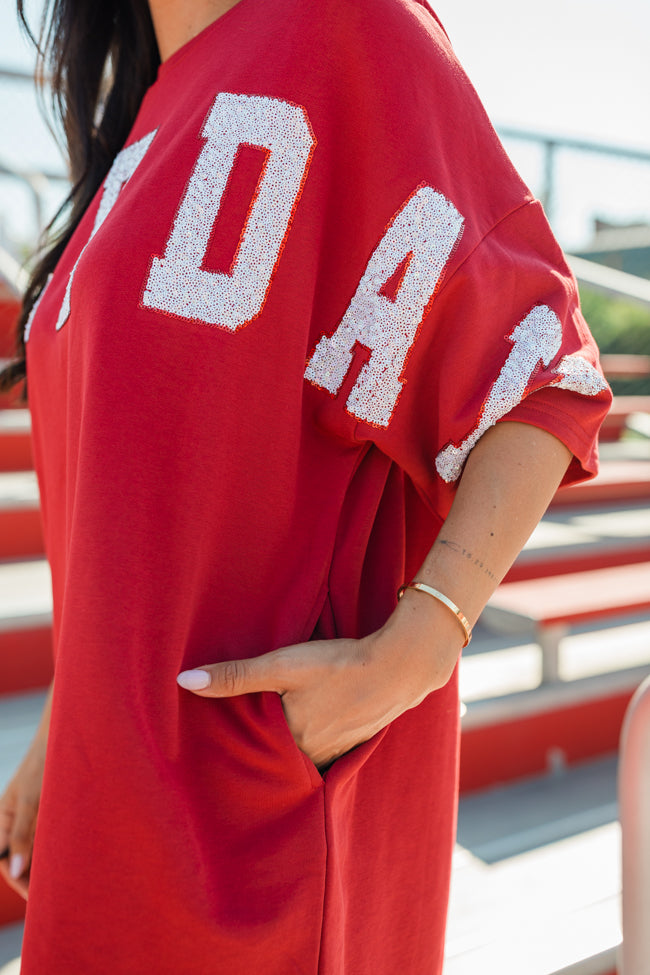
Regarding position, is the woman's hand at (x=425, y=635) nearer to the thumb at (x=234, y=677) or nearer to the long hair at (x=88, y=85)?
the thumb at (x=234, y=677)

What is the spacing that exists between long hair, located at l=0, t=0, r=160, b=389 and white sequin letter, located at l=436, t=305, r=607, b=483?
2.14ft

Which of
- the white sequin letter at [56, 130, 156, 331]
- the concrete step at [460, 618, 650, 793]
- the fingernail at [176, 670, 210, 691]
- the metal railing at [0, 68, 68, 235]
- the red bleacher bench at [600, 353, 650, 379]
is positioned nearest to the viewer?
the fingernail at [176, 670, 210, 691]

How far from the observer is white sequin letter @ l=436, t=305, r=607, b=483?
631mm

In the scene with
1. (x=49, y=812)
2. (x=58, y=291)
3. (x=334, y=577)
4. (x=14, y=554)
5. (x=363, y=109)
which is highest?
(x=363, y=109)

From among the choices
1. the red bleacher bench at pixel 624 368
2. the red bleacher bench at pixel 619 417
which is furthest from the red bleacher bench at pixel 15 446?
the red bleacher bench at pixel 624 368

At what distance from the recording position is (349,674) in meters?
0.64

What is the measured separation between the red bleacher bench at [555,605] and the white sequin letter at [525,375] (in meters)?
1.47

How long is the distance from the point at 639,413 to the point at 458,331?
12.7 ft

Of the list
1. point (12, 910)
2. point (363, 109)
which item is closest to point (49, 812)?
point (363, 109)

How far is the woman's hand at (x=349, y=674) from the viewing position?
63 cm

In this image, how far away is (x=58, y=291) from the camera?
0.85 metres

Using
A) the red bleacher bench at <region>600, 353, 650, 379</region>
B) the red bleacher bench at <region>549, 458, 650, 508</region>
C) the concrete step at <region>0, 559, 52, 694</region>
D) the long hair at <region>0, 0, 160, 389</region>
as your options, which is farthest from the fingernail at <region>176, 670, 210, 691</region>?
the red bleacher bench at <region>600, 353, 650, 379</region>

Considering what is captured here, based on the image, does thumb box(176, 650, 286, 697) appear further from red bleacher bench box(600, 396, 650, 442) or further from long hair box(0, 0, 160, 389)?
red bleacher bench box(600, 396, 650, 442)

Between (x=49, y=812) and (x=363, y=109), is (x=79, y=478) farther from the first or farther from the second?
(x=363, y=109)
